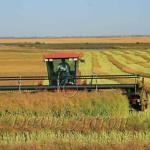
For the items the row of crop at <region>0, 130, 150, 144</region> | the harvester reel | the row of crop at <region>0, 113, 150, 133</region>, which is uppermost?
the harvester reel

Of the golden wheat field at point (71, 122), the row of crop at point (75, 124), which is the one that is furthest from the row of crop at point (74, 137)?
the row of crop at point (75, 124)

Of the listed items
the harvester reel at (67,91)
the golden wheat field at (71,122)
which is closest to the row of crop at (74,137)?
the golden wheat field at (71,122)

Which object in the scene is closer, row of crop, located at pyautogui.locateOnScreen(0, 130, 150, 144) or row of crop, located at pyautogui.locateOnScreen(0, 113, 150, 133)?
row of crop, located at pyautogui.locateOnScreen(0, 130, 150, 144)

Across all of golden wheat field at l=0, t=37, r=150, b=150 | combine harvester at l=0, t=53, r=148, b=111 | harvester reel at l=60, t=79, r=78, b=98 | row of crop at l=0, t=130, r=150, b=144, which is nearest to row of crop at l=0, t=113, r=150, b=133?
golden wheat field at l=0, t=37, r=150, b=150

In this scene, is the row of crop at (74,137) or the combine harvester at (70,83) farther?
the combine harvester at (70,83)

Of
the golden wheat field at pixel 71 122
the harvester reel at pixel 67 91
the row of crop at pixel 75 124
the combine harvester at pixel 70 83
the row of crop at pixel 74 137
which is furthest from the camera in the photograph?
the combine harvester at pixel 70 83

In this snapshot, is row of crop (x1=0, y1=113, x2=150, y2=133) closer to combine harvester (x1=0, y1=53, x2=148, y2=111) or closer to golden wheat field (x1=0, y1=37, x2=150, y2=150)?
golden wheat field (x1=0, y1=37, x2=150, y2=150)

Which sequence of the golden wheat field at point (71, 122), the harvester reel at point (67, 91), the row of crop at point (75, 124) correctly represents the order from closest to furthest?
1. the golden wheat field at point (71, 122)
2. the row of crop at point (75, 124)
3. the harvester reel at point (67, 91)

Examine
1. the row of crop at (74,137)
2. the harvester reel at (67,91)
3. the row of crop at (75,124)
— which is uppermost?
the harvester reel at (67,91)

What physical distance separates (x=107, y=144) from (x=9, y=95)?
5.61 m

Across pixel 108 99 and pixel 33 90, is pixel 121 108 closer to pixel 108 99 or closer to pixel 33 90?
pixel 108 99

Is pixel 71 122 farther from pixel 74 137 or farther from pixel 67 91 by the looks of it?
pixel 67 91

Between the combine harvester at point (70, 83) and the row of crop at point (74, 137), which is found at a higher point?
the combine harvester at point (70, 83)

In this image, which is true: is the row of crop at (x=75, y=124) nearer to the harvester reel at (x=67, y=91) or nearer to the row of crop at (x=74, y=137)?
the row of crop at (x=74, y=137)
